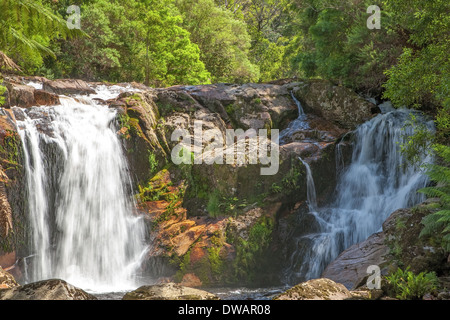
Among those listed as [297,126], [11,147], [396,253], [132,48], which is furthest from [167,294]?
[132,48]

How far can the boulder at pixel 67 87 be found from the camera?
15.1 m

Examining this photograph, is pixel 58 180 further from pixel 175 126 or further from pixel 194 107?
pixel 194 107

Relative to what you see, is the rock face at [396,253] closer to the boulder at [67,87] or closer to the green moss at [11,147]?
the green moss at [11,147]

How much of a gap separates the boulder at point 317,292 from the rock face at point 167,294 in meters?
0.94

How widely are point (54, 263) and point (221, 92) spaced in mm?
7863

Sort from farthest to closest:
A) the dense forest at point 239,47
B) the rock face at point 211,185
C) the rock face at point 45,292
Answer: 1. the rock face at point 211,185
2. the dense forest at point 239,47
3. the rock face at point 45,292

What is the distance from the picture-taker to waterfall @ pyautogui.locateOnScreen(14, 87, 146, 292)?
10.6m

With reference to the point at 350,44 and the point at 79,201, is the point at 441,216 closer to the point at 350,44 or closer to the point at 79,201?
the point at 79,201

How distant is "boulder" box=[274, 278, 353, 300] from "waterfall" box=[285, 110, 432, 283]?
16.9ft

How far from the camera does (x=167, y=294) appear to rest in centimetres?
509

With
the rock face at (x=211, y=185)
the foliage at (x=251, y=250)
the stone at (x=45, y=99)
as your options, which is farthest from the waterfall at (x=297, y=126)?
the stone at (x=45, y=99)
